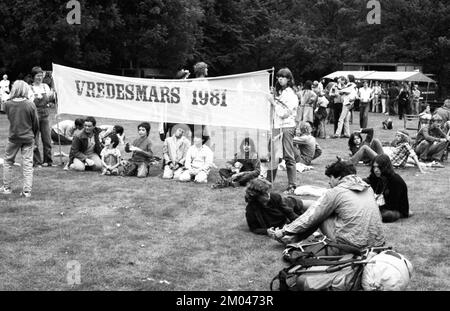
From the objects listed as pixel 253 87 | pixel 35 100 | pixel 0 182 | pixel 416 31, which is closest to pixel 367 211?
pixel 253 87

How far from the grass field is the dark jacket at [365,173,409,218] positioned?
0.77 ft

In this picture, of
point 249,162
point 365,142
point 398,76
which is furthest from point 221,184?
point 398,76

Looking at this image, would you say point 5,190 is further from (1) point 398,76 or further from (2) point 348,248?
(1) point 398,76

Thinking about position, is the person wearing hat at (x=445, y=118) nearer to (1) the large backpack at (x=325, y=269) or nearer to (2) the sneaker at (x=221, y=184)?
(2) the sneaker at (x=221, y=184)

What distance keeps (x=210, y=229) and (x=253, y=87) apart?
11.7 ft

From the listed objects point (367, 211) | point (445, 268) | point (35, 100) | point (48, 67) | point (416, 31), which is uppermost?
point (416, 31)

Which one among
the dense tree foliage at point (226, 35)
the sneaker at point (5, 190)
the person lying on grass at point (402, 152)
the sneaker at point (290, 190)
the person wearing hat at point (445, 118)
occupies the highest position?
the dense tree foliage at point (226, 35)

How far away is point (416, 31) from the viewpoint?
48.6 m

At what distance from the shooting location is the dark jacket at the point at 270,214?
27.0ft

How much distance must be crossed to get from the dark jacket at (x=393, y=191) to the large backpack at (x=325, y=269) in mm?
2827

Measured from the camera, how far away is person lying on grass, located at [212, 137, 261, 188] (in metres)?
11.4

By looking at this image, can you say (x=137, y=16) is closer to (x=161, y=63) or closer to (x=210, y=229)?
(x=161, y=63)

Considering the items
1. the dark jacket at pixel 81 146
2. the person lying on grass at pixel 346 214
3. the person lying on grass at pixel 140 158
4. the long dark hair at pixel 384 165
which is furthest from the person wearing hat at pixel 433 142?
the person lying on grass at pixel 346 214

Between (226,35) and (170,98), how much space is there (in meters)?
45.1
